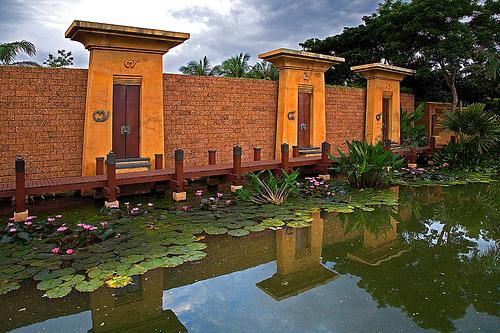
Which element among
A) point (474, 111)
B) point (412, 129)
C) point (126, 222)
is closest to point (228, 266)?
point (126, 222)

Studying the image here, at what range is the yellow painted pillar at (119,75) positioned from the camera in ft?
22.8

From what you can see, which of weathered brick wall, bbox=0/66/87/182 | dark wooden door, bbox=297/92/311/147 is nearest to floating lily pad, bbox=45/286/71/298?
weathered brick wall, bbox=0/66/87/182

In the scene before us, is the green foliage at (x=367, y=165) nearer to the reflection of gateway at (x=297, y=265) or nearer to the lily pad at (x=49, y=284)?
the reflection of gateway at (x=297, y=265)

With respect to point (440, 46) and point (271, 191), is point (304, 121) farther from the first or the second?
point (440, 46)

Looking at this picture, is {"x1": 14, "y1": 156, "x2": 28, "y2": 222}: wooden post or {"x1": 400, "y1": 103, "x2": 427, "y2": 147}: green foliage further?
{"x1": 400, "y1": 103, "x2": 427, "y2": 147}: green foliage

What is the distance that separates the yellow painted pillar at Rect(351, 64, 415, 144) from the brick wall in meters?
0.28

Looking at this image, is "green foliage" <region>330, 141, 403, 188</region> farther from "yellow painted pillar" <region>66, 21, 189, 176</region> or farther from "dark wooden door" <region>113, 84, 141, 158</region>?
"dark wooden door" <region>113, 84, 141, 158</region>

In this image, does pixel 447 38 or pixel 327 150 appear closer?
pixel 327 150

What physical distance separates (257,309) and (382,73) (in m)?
10.4

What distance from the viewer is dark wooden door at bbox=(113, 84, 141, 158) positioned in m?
7.44

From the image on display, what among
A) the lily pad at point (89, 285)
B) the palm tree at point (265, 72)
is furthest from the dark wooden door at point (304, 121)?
the palm tree at point (265, 72)

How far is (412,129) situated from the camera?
13.1 m

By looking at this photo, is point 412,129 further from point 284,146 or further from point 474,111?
point 284,146

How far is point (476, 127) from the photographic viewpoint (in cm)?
1024
